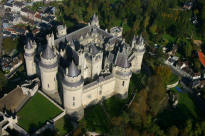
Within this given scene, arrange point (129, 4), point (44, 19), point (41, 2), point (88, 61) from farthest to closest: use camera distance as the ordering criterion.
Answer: point (41, 2), point (129, 4), point (44, 19), point (88, 61)

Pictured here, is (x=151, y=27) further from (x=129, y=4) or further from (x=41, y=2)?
(x=41, y=2)

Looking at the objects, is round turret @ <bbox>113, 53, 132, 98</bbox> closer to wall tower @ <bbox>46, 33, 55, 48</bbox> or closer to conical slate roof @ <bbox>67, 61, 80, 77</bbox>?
conical slate roof @ <bbox>67, 61, 80, 77</bbox>

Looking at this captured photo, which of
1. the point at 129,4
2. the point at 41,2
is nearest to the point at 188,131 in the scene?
the point at 129,4

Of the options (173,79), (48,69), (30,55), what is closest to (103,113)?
(48,69)

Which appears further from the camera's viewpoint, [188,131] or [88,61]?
[88,61]

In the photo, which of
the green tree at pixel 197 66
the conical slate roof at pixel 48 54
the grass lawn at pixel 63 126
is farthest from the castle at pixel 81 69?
the green tree at pixel 197 66

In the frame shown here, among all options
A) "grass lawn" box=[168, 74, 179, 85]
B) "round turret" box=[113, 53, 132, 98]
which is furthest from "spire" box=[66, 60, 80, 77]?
"grass lawn" box=[168, 74, 179, 85]
